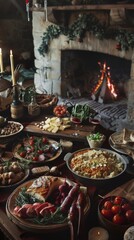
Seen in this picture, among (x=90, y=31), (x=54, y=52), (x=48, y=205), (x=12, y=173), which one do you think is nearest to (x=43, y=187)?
(x=48, y=205)

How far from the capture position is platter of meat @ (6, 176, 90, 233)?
5.40 ft

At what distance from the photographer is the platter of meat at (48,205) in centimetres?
165

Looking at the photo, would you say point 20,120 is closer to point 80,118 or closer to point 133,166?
point 80,118

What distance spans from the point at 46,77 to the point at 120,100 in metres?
1.69

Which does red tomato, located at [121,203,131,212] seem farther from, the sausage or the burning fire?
the burning fire

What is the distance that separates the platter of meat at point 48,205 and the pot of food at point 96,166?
0.44 feet

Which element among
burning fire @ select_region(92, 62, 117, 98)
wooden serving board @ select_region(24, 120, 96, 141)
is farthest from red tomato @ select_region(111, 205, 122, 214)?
burning fire @ select_region(92, 62, 117, 98)

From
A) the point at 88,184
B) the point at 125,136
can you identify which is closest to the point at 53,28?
the point at 125,136

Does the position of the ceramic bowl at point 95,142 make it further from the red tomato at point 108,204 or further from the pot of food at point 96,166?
the red tomato at point 108,204

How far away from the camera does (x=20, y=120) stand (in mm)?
3053

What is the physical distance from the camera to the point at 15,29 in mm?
7223

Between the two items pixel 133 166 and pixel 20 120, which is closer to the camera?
pixel 133 166

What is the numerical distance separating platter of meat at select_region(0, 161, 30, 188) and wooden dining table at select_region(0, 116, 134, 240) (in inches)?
1.9

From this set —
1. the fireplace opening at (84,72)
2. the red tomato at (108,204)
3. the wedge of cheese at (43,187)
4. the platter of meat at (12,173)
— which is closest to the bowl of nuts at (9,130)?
the platter of meat at (12,173)
